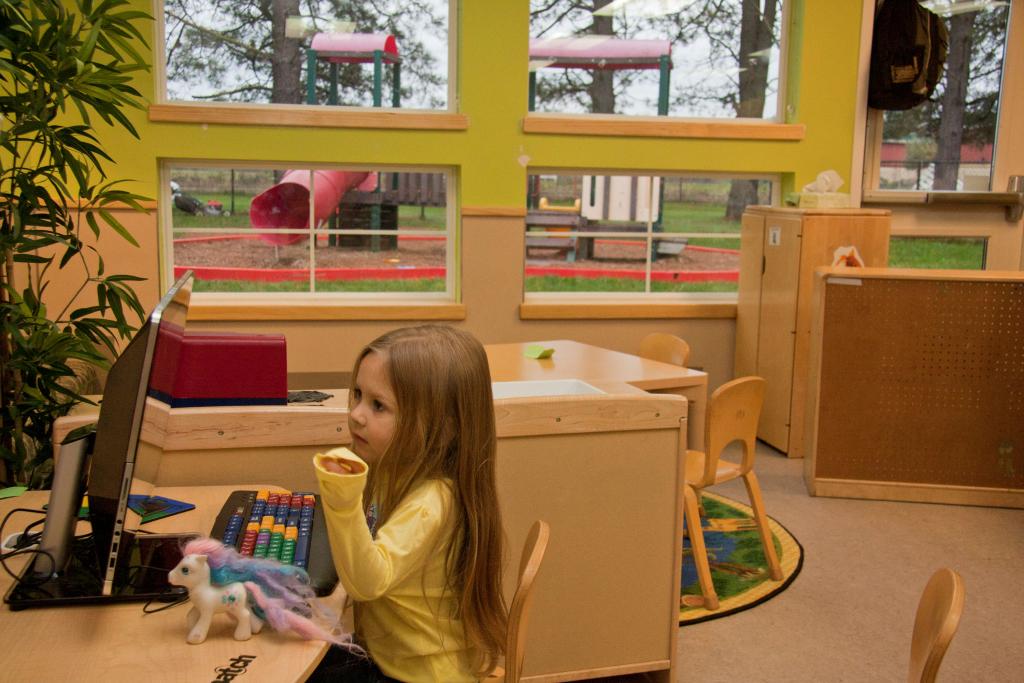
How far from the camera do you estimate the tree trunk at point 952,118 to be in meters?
5.76

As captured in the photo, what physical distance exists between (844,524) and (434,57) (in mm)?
3057

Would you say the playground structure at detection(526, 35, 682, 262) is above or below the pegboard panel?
above

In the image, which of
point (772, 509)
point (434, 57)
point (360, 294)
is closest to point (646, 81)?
Answer: point (434, 57)

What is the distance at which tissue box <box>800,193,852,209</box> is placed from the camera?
16.8ft

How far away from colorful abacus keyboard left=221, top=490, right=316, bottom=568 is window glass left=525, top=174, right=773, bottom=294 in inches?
150

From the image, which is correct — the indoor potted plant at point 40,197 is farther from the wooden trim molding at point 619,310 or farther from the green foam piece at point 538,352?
the wooden trim molding at point 619,310

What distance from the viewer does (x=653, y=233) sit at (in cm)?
575

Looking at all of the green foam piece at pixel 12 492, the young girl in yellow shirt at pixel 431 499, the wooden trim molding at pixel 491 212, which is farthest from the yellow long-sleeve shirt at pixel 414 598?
the wooden trim molding at pixel 491 212

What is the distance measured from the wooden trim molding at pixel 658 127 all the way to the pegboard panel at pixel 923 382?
4.66 feet

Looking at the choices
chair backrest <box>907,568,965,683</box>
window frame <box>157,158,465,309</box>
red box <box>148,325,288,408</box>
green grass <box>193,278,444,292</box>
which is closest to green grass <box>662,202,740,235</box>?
window frame <box>157,158,465,309</box>

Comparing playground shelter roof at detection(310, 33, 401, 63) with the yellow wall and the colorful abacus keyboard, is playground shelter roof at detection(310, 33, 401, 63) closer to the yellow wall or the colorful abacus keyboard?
the yellow wall

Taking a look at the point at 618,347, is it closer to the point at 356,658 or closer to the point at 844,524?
the point at 844,524

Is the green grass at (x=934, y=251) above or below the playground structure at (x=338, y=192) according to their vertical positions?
below

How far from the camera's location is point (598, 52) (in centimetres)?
551
